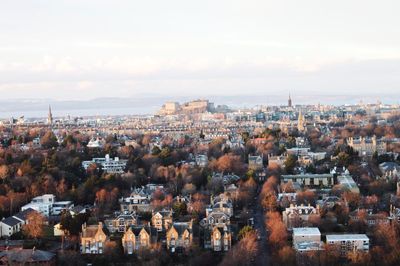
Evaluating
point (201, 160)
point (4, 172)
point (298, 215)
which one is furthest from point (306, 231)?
point (201, 160)

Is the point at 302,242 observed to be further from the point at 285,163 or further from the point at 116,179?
the point at 285,163

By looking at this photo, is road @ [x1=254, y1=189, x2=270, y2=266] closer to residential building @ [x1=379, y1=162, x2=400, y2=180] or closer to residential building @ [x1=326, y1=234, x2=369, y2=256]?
residential building @ [x1=326, y1=234, x2=369, y2=256]

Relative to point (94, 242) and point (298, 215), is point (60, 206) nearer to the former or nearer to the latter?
point (94, 242)

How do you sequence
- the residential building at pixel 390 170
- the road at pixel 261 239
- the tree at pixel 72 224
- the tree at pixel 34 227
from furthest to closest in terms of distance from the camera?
the residential building at pixel 390 170 → the tree at pixel 34 227 → the tree at pixel 72 224 → the road at pixel 261 239

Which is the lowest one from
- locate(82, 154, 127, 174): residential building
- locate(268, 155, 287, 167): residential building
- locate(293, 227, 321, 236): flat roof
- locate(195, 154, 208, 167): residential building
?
locate(293, 227, 321, 236): flat roof

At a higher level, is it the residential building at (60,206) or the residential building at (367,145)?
the residential building at (367,145)

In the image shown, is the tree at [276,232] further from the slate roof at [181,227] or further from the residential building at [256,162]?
the residential building at [256,162]

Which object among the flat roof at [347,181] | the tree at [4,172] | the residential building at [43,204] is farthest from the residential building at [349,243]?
the tree at [4,172]

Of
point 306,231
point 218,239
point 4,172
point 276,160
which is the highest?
point 4,172

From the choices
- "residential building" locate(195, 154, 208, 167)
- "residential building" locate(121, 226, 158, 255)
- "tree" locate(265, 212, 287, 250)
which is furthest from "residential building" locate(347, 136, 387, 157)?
"residential building" locate(121, 226, 158, 255)
